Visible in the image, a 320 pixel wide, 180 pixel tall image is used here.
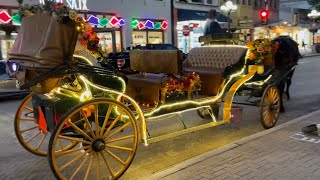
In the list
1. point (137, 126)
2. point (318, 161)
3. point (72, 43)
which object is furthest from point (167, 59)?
point (318, 161)

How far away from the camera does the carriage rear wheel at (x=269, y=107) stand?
6879mm

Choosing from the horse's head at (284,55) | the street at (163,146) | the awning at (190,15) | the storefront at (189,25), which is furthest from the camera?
the storefront at (189,25)

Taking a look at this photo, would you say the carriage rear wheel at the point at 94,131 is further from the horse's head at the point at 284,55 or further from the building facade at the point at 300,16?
the building facade at the point at 300,16

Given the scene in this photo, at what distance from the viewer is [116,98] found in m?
4.99

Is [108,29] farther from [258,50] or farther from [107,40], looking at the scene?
[258,50]

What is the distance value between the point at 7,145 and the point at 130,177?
8.97 ft

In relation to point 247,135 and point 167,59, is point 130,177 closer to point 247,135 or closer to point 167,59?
point 167,59

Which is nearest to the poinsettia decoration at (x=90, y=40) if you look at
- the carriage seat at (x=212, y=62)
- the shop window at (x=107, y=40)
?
the carriage seat at (x=212, y=62)

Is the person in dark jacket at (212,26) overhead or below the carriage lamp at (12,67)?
overhead

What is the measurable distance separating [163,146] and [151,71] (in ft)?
4.21

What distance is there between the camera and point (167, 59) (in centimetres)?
587

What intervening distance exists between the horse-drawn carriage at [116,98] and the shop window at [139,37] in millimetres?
15147

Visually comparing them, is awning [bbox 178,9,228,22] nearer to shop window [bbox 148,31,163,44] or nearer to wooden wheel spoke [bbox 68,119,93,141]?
shop window [bbox 148,31,163,44]

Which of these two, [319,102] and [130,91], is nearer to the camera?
[130,91]
